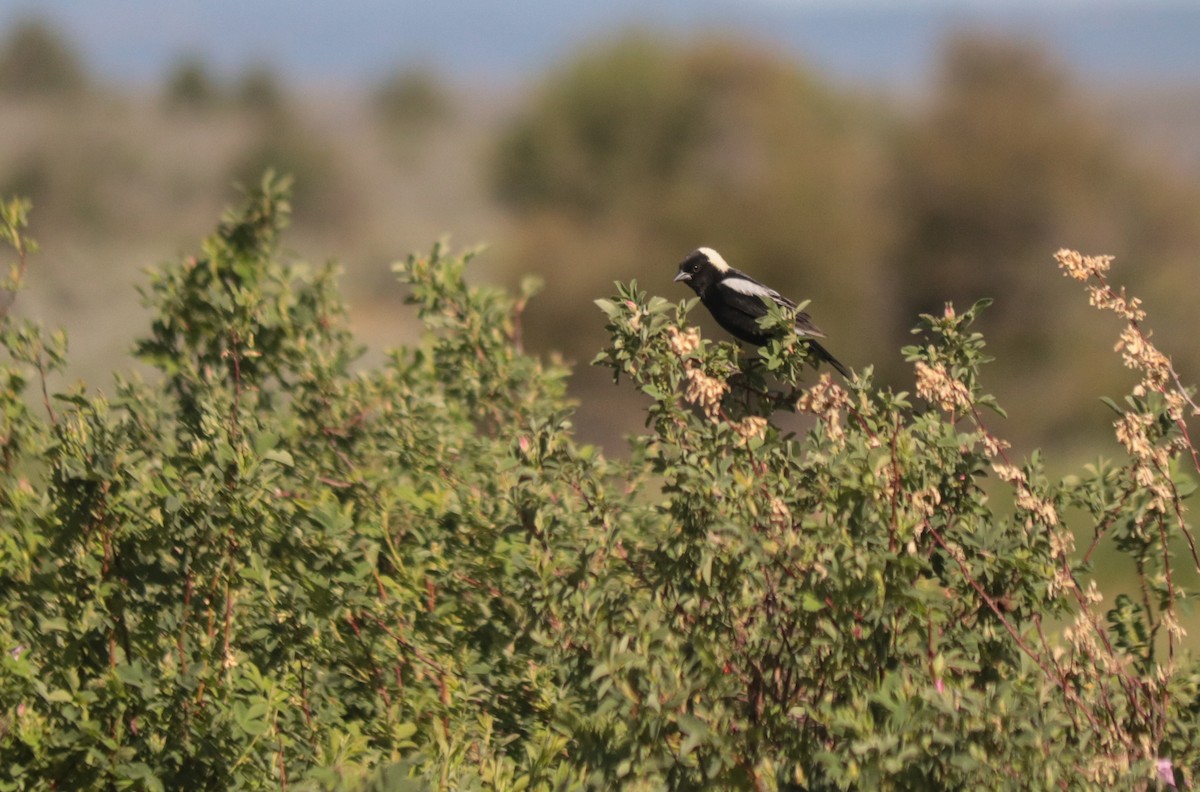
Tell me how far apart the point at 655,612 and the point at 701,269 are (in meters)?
3.42

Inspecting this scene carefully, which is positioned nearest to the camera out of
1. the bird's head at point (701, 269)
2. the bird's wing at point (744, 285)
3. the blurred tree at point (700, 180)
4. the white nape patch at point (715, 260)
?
the bird's wing at point (744, 285)

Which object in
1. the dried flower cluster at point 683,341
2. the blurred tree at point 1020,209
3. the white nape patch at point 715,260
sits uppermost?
the blurred tree at point 1020,209

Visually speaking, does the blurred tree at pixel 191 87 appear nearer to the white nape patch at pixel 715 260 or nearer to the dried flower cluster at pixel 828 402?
the white nape patch at pixel 715 260

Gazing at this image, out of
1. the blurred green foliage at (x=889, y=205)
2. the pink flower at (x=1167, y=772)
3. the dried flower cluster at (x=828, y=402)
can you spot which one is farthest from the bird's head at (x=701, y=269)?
the blurred green foliage at (x=889, y=205)

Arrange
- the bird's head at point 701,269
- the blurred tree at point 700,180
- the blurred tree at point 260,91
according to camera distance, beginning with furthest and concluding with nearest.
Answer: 1. the blurred tree at point 260,91
2. the blurred tree at point 700,180
3. the bird's head at point 701,269

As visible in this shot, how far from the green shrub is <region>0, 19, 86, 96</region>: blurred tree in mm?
88992

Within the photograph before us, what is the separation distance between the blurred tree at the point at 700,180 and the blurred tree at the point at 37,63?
154 feet

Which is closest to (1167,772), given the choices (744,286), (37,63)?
(744,286)

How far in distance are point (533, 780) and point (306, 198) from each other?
80003 millimetres

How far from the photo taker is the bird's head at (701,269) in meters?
6.32

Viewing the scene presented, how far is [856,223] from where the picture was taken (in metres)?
42.7

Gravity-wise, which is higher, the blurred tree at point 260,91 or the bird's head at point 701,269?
the blurred tree at point 260,91

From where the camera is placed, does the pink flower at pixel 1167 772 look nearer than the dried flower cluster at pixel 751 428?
Yes

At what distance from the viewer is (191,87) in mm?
88812
